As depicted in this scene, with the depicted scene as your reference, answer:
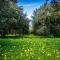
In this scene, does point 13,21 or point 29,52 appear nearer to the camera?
point 29,52

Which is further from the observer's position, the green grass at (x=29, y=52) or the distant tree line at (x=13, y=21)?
the distant tree line at (x=13, y=21)

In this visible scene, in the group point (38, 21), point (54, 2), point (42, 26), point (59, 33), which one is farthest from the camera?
point (38, 21)

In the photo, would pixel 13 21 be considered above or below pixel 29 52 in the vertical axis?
below

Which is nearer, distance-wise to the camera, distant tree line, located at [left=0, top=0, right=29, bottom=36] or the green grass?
the green grass

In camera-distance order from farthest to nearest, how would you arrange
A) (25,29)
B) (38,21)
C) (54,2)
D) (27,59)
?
(25,29), (38,21), (27,59), (54,2)

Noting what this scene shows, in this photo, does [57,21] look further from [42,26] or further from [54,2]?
[54,2]

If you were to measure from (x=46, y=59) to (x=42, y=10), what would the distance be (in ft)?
231

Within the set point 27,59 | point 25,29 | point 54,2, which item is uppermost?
point 54,2

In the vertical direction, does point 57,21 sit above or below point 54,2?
below

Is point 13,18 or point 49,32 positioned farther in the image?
point 49,32

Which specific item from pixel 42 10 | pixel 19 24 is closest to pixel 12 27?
pixel 19 24

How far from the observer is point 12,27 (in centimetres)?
7175

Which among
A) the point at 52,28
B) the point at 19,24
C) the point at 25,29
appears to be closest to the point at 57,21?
the point at 52,28

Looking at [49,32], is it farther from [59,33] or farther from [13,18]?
[13,18]
